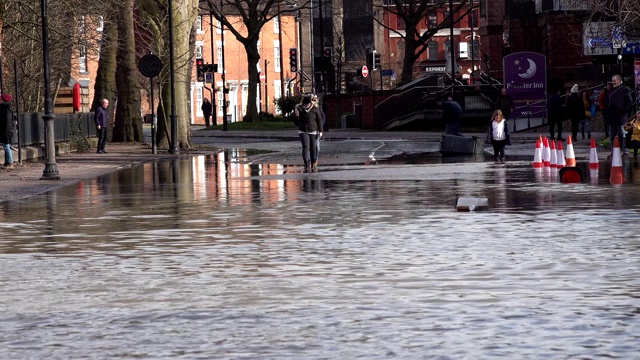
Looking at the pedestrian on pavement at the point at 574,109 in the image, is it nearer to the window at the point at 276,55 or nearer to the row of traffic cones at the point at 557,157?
the row of traffic cones at the point at 557,157

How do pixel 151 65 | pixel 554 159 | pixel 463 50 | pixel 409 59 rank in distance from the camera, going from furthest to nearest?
pixel 463 50 < pixel 409 59 < pixel 151 65 < pixel 554 159

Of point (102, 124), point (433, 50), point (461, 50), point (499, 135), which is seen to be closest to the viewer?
point (499, 135)

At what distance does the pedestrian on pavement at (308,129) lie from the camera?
31.7 metres

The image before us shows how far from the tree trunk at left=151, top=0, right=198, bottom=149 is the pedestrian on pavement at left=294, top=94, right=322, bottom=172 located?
47.7 feet

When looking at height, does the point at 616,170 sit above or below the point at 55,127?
below

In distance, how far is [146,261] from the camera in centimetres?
1370

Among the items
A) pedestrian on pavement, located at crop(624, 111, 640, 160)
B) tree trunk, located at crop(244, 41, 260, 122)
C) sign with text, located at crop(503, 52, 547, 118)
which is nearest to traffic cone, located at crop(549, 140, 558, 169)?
pedestrian on pavement, located at crop(624, 111, 640, 160)

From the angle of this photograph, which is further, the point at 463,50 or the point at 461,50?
the point at 461,50

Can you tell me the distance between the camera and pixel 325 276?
12.3m

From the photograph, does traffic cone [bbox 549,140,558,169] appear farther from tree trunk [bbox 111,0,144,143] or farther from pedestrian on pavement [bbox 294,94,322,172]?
tree trunk [bbox 111,0,144,143]

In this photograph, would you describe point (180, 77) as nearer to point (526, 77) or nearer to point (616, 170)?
point (526, 77)

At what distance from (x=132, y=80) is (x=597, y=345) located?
4715 centimetres

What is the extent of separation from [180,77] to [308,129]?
1639 cm

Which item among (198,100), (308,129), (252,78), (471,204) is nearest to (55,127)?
(308,129)
